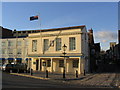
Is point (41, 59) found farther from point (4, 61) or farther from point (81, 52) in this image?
point (4, 61)

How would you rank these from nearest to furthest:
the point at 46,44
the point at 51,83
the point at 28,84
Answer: the point at 28,84
the point at 51,83
the point at 46,44

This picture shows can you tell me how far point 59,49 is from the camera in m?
33.7

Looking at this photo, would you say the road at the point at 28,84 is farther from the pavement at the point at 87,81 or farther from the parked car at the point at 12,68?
the parked car at the point at 12,68

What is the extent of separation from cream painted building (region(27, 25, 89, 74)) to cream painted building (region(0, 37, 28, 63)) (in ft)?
30.9

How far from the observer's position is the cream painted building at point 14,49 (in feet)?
152

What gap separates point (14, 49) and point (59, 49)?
19.0 m

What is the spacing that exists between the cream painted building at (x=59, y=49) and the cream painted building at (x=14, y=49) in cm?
942

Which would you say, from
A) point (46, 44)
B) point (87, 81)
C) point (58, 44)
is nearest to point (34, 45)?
point (46, 44)

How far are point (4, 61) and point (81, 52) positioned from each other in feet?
86.5

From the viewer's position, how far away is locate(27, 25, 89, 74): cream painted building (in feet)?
104

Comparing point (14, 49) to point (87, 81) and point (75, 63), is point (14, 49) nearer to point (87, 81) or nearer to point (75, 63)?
point (75, 63)

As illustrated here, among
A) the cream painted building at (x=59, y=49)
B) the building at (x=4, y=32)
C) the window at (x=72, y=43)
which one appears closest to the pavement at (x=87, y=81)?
the cream painted building at (x=59, y=49)

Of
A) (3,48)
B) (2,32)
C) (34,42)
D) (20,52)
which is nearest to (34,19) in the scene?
(34,42)

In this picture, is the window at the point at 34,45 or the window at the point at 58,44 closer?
the window at the point at 58,44
